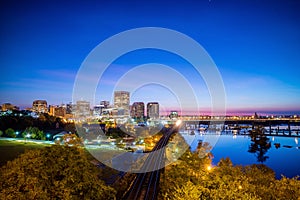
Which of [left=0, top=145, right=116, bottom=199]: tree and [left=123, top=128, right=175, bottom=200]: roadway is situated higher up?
[left=0, top=145, right=116, bottom=199]: tree

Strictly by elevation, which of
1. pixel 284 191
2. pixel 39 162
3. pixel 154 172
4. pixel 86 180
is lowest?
pixel 154 172

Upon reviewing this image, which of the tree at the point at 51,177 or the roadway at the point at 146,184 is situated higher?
the tree at the point at 51,177

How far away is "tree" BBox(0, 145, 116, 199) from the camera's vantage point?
7078 mm

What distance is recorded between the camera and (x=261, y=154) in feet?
162

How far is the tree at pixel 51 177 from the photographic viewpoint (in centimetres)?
708

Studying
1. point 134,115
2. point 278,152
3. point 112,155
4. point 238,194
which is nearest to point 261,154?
point 278,152

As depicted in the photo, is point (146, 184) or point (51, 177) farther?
point (146, 184)

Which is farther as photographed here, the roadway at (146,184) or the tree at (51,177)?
the roadway at (146,184)

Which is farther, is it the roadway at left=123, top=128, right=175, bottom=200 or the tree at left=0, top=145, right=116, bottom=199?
the roadway at left=123, top=128, right=175, bottom=200

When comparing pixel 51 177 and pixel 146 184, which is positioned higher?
pixel 51 177

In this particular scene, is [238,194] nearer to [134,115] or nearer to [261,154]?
[261,154]

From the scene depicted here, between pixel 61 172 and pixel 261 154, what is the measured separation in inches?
1944

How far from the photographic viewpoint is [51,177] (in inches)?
330

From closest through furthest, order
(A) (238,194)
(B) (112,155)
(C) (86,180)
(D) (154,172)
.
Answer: (A) (238,194) < (C) (86,180) < (D) (154,172) < (B) (112,155)
